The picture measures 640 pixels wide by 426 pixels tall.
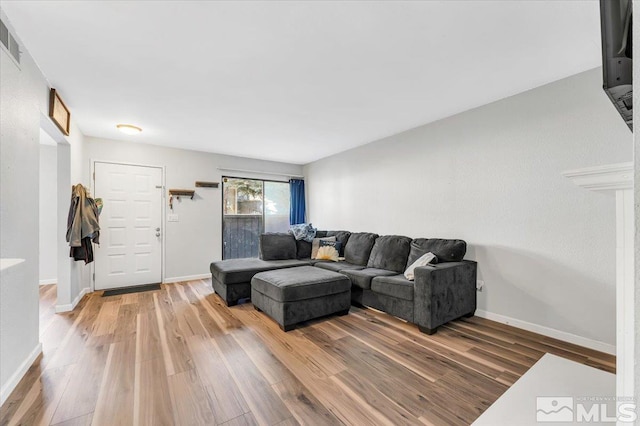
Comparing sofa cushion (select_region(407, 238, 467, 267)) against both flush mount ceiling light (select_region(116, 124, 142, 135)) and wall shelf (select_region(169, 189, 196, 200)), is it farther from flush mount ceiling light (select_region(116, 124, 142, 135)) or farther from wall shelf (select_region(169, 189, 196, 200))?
flush mount ceiling light (select_region(116, 124, 142, 135))

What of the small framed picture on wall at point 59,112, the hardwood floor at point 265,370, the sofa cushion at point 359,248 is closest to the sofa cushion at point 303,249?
the sofa cushion at point 359,248

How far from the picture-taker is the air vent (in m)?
1.65

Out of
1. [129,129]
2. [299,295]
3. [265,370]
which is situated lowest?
[265,370]

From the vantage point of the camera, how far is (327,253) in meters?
4.42

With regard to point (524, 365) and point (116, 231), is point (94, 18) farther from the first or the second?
point (524, 365)

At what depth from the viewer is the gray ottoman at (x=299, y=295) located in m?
2.75

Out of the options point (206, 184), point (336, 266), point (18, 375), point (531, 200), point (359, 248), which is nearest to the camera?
point (18, 375)

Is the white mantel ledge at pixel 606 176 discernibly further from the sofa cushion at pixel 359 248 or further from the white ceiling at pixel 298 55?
the sofa cushion at pixel 359 248

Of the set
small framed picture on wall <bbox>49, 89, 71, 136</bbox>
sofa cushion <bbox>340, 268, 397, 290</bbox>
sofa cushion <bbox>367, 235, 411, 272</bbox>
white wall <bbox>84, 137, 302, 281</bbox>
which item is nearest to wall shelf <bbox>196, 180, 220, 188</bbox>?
white wall <bbox>84, 137, 302, 281</bbox>

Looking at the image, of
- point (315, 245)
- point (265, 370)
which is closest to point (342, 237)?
point (315, 245)

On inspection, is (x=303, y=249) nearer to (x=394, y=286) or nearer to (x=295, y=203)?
(x=295, y=203)

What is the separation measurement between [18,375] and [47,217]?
155 inches

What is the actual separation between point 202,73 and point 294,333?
2581 mm

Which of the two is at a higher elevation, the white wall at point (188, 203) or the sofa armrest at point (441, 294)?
the white wall at point (188, 203)
